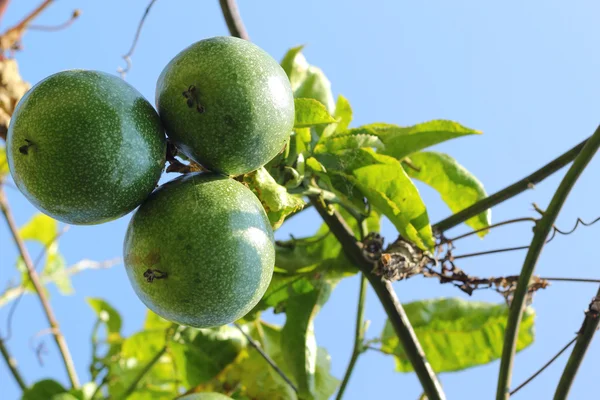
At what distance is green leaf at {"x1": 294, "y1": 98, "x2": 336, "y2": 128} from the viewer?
92 centimetres

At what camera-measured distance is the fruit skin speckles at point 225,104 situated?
0.75 metres

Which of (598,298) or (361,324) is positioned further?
(361,324)

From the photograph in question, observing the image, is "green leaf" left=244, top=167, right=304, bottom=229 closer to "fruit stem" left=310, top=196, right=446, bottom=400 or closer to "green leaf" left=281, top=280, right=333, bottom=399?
"fruit stem" left=310, top=196, right=446, bottom=400

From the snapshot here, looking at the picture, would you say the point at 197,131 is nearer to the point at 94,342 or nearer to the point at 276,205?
the point at 276,205

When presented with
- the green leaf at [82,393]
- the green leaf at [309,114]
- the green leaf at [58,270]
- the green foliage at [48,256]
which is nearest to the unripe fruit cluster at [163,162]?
the green leaf at [309,114]

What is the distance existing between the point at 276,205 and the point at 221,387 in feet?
1.93

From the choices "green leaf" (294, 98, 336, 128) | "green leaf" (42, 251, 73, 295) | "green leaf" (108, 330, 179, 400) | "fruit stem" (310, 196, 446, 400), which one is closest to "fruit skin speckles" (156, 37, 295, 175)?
"green leaf" (294, 98, 336, 128)

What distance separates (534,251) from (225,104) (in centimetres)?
44

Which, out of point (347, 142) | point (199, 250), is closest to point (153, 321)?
point (347, 142)

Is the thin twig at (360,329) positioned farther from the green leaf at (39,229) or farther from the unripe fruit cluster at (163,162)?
the green leaf at (39,229)

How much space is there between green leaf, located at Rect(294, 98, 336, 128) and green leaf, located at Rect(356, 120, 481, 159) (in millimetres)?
100

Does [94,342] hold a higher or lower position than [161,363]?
higher

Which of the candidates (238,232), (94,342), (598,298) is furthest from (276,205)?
(94,342)

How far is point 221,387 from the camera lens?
1.30 metres
